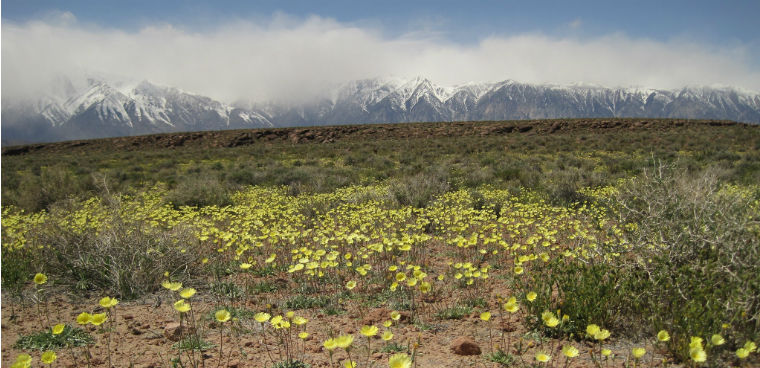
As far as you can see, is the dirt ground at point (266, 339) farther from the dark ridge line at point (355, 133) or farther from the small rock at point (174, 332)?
the dark ridge line at point (355, 133)

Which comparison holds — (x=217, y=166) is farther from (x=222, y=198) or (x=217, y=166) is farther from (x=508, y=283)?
(x=508, y=283)

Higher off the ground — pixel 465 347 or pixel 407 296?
pixel 465 347

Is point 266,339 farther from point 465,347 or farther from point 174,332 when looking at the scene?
point 465,347

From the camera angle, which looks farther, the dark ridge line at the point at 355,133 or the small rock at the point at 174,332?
the dark ridge line at the point at 355,133

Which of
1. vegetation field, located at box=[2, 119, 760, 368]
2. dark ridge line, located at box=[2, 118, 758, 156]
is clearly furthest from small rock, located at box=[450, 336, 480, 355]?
dark ridge line, located at box=[2, 118, 758, 156]

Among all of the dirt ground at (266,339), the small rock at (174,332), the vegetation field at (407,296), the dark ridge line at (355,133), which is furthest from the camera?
the dark ridge line at (355,133)

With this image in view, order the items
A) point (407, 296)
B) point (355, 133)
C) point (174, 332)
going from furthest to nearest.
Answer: point (355, 133), point (407, 296), point (174, 332)

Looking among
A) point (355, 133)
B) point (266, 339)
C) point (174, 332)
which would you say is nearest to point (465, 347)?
point (266, 339)

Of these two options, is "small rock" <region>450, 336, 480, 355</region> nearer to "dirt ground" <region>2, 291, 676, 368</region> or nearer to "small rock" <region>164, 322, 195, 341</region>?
"dirt ground" <region>2, 291, 676, 368</region>

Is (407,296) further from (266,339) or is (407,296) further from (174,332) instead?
(174,332)

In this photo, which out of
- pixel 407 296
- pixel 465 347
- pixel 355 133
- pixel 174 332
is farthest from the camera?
pixel 355 133

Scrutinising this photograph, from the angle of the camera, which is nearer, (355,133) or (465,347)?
(465,347)

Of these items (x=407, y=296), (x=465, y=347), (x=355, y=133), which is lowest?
(x=407, y=296)

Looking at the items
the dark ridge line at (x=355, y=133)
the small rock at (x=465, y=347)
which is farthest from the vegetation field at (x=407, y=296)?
the dark ridge line at (x=355, y=133)
